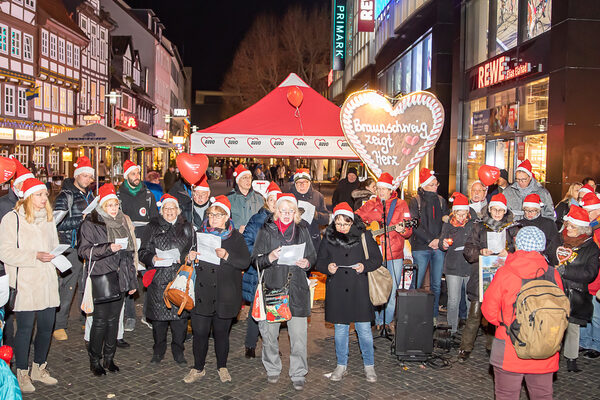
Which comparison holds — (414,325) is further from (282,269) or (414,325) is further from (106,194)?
(106,194)

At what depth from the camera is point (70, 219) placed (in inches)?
267

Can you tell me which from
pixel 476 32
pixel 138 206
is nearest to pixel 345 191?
pixel 138 206

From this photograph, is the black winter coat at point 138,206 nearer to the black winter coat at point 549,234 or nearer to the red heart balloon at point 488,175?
the red heart balloon at point 488,175

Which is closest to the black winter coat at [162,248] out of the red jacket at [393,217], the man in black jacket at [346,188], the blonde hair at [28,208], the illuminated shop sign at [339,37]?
the blonde hair at [28,208]

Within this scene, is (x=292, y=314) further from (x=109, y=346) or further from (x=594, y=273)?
(x=594, y=273)

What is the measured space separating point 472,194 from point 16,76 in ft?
91.9

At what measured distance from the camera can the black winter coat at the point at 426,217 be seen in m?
7.53

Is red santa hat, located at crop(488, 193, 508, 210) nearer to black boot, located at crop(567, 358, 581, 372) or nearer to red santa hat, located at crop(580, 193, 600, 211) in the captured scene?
red santa hat, located at crop(580, 193, 600, 211)

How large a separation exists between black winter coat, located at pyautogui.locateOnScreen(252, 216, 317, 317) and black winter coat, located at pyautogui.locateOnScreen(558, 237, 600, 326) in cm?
274

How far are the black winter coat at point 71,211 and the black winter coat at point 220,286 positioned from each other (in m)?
2.15

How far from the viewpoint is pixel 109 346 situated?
5.89m

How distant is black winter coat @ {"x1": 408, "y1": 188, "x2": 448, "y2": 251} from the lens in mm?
7531

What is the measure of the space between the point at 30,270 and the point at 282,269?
242cm

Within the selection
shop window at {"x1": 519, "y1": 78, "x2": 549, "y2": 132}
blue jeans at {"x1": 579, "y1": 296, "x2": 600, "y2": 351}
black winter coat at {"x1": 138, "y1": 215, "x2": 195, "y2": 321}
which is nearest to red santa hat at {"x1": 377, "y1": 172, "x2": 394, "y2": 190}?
black winter coat at {"x1": 138, "y1": 215, "x2": 195, "y2": 321}
